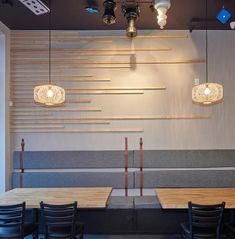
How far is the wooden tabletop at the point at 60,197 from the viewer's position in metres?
3.31

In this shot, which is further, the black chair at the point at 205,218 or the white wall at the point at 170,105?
the white wall at the point at 170,105

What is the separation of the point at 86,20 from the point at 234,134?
3.45m

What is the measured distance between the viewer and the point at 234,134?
18.2ft

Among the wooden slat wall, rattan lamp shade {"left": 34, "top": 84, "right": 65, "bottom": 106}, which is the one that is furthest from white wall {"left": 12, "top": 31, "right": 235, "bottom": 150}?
rattan lamp shade {"left": 34, "top": 84, "right": 65, "bottom": 106}

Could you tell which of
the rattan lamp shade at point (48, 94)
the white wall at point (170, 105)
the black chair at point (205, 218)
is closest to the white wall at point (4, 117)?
the white wall at point (170, 105)

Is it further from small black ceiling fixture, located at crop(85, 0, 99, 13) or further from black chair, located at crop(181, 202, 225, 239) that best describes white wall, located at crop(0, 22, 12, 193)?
black chair, located at crop(181, 202, 225, 239)

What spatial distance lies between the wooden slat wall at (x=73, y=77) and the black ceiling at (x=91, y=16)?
27 centimetres

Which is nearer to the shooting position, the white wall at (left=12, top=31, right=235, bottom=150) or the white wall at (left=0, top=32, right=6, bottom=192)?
the white wall at (left=0, top=32, right=6, bottom=192)

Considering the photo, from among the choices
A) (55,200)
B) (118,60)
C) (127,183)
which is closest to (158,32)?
(118,60)

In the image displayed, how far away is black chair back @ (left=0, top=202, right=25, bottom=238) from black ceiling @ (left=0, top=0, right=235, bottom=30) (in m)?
3.05

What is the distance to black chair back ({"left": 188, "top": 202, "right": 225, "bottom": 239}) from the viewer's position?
3.07 metres

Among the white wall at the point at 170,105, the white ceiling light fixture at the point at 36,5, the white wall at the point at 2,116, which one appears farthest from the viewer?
the white wall at the point at 170,105

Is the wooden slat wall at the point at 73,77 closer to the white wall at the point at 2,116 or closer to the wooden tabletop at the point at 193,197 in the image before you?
the white wall at the point at 2,116

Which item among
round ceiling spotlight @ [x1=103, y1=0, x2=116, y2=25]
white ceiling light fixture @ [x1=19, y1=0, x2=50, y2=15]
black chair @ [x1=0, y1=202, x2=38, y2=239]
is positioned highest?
white ceiling light fixture @ [x1=19, y1=0, x2=50, y2=15]
